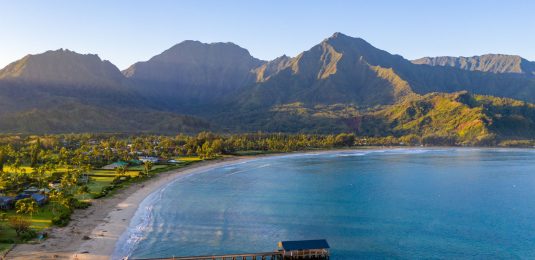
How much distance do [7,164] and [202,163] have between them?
194 feet

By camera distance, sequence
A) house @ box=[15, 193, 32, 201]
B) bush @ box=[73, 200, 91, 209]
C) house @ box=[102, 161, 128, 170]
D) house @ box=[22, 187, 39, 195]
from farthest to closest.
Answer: house @ box=[102, 161, 128, 170] < house @ box=[22, 187, 39, 195] < bush @ box=[73, 200, 91, 209] < house @ box=[15, 193, 32, 201]

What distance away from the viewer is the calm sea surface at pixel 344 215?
5600 centimetres

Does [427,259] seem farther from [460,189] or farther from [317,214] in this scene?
[460,189]

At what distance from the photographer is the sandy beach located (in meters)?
48.1

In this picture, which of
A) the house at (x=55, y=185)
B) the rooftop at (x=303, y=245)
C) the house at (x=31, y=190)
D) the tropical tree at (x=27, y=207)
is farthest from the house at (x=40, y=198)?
the rooftop at (x=303, y=245)

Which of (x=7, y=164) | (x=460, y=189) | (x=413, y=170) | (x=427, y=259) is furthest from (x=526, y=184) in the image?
(x=7, y=164)

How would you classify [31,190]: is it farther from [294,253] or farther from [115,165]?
[294,253]

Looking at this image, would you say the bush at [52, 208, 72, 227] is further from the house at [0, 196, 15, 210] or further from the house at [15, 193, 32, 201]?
the house at [15, 193, 32, 201]

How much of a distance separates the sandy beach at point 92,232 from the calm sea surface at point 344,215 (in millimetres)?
2051

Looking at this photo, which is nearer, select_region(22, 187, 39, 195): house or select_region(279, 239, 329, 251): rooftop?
select_region(279, 239, 329, 251): rooftop

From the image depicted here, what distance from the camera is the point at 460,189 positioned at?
355 feet

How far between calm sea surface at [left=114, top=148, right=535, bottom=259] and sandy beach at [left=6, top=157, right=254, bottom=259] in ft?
6.73

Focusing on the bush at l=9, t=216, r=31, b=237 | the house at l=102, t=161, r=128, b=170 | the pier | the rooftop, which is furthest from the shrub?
the house at l=102, t=161, r=128, b=170

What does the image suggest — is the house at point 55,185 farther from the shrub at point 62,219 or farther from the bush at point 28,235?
the bush at point 28,235
